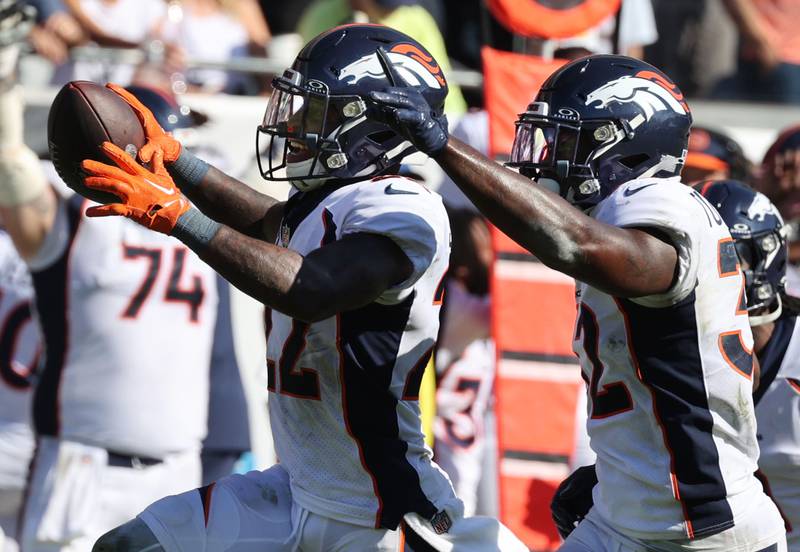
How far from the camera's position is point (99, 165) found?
9.64 feet

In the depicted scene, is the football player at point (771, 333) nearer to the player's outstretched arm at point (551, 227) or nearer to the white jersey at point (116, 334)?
the player's outstretched arm at point (551, 227)

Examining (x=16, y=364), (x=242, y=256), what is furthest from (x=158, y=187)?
(x=16, y=364)

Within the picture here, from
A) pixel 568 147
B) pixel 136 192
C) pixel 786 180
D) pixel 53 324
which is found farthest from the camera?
pixel 786 180

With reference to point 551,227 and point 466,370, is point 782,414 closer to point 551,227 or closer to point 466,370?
point 551,227

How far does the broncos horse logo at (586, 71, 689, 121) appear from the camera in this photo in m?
3.42

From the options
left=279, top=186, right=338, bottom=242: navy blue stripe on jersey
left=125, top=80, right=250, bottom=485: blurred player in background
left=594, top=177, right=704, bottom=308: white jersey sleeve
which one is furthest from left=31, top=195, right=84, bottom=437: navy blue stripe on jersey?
left=594, top=177, right=704, bottom=308: white jersey sleeve

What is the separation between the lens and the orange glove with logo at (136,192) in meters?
2.92

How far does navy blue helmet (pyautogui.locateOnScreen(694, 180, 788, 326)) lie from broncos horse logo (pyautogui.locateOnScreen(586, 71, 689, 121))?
2.16ft

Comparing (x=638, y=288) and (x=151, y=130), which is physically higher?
(x=151, y=130)

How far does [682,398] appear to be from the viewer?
328 cm

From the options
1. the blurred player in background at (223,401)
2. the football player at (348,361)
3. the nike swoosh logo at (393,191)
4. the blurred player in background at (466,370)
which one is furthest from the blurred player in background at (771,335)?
the blurred player in background at (466,370)

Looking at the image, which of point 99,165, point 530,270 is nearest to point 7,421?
point 530,270

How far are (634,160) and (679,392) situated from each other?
587 millimetres

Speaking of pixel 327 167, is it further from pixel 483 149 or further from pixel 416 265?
pixel 483 149
